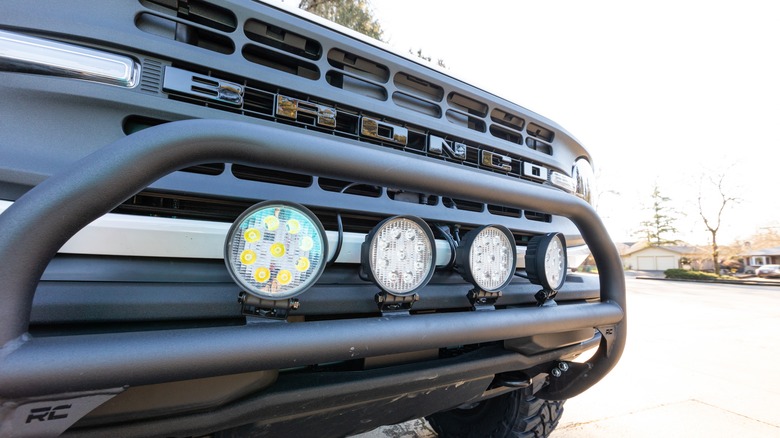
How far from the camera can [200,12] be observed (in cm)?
117

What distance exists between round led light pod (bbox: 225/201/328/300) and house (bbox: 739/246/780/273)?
61.8 meters

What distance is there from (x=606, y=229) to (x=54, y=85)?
72.2 inches

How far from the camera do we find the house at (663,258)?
46.3 m

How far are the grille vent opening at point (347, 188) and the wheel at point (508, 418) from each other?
1299 mm

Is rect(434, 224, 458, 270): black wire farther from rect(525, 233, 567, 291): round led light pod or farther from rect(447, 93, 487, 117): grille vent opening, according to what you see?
rect(447, 93, 487, 117): grille vent opening

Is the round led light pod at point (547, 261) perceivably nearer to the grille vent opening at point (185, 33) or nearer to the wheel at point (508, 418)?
the wheel at point (508, 418)

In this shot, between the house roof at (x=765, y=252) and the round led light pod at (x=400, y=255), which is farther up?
the house roof at (x=765, y=252)

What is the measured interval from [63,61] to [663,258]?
6275 centimetres

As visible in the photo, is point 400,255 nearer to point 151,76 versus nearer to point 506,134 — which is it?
point 151,76

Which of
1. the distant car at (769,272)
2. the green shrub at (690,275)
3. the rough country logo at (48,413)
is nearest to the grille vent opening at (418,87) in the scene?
the rough country logo at (48,413)

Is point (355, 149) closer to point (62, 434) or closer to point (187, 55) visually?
point (187, 55)

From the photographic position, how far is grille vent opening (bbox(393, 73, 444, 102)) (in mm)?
1524

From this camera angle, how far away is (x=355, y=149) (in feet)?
3.37

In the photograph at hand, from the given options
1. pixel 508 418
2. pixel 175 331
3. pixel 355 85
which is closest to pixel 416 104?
pixel 355 85
